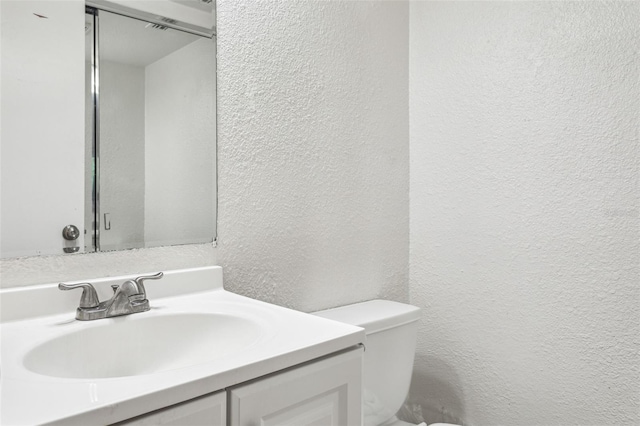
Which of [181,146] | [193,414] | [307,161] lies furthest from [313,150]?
[193,414]

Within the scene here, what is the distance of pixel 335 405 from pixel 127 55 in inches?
35.9

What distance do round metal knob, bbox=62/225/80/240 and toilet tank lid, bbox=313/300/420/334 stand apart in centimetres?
73

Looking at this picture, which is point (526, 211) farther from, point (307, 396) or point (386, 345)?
point (307, 396)

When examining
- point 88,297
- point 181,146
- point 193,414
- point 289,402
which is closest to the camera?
point 193,414

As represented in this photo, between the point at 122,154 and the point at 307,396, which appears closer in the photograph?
the point at 307,396

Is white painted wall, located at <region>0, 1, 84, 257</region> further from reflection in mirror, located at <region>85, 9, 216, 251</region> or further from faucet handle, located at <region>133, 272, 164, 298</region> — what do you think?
faucet handle, located at <region>133, 272, 164, 298</region>

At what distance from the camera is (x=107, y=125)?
111cm

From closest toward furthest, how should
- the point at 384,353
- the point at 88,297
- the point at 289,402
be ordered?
the point at 289,402
the point at 88,297
the point at 384,353

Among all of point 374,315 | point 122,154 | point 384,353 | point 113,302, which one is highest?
point 122,154

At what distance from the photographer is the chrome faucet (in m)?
0.97

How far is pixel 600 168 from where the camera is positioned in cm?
138

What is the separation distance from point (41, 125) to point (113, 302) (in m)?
0.40

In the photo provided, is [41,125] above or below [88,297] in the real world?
above

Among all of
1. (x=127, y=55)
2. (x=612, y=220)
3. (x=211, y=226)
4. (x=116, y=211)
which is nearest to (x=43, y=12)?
(x=127, y=55)
